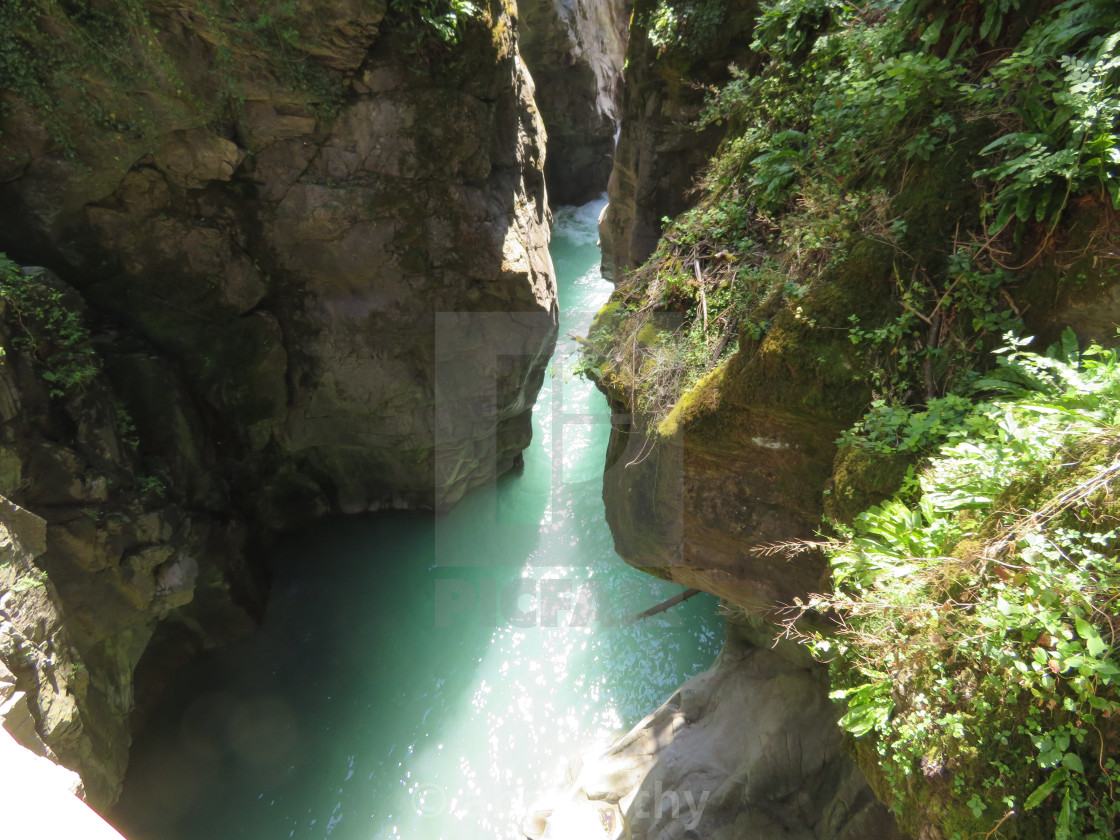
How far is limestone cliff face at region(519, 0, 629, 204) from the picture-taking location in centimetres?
1570

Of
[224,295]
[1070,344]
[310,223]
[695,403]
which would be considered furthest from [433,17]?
[1070,344]

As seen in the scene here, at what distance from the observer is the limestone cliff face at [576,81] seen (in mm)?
15703

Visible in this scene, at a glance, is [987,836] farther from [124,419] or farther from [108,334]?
[108,334]

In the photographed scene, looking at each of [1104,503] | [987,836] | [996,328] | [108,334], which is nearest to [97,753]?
[108,334]

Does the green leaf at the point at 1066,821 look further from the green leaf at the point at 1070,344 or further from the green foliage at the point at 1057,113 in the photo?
the green foliage at the point at 1057,113

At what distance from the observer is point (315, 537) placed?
963cm

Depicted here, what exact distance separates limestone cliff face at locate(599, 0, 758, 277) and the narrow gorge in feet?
0.20

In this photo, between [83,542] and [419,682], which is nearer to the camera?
[83,542]

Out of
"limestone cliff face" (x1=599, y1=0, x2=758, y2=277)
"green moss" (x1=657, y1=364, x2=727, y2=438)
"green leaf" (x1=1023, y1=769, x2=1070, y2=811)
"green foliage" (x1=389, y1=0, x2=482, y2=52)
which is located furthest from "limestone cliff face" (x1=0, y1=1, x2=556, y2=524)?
"green leaf" (x1=1023, y1=769, x2=1070, y2=811)

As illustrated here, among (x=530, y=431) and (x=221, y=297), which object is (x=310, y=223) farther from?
(x=530, y=431)

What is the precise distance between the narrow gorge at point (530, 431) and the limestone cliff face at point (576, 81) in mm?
8710

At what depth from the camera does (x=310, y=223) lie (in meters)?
7.05

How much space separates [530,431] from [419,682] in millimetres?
4998

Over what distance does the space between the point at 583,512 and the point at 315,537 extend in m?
5.00
